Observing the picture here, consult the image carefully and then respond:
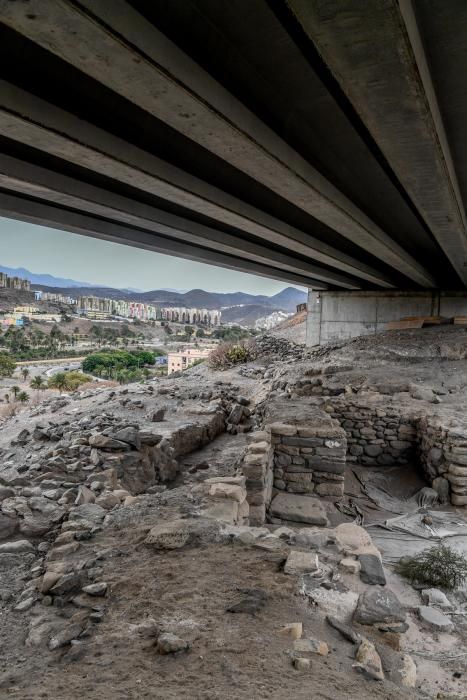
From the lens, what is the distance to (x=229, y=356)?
774 inches

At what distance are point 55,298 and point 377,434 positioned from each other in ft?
226

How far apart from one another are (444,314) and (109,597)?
19.0m

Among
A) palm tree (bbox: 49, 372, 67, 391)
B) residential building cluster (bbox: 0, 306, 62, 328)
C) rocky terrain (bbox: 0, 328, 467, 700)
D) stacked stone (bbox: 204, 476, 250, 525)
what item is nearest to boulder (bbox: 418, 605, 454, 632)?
rocky terrain (bbox: 0, 328, 467, 700)

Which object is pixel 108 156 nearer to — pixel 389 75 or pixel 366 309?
pixel 389 75

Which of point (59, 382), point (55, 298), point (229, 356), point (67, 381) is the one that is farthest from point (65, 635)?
point (55, 298)

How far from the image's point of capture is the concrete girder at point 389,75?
2.58 m

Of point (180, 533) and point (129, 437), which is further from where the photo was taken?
point (129, 437)

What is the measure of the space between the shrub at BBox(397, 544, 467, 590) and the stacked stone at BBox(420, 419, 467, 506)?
89.6 inches

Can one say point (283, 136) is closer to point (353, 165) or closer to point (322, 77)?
point (322, 77)

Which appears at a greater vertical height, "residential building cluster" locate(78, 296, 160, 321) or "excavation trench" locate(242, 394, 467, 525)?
"residential building cluster" locate(78, 296, 160, 321)

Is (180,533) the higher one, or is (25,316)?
(25,316)

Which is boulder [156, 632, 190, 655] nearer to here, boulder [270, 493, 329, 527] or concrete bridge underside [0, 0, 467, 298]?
boulder [270, 493, 329, 527]

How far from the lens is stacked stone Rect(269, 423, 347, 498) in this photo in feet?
19.6

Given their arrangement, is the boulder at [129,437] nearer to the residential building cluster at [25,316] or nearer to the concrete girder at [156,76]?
the concrete girder at [156,76]
